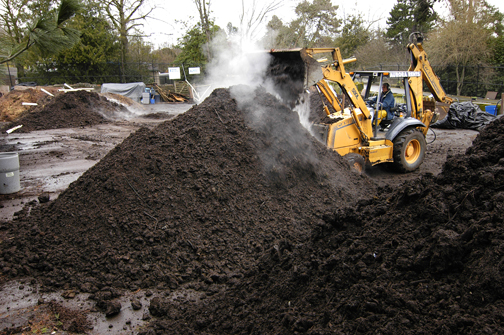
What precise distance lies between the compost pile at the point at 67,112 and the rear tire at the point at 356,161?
1172 cm

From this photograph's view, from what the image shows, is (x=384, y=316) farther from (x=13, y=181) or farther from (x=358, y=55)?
(x=358, y=55)

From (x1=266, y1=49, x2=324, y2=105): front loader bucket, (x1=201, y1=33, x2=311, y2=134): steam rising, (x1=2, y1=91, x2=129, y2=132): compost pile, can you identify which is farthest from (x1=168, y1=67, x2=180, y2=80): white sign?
(x1=266, y1=49, x2=324, y2=105): front loader bucket

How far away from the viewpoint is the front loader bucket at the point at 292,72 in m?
6.29

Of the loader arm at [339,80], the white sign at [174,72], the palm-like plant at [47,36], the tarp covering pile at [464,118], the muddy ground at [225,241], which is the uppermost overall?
the white sign at [174,72]

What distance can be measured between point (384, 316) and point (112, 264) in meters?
3.00

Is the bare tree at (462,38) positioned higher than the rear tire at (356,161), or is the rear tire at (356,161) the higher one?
the bare tree at (462,38)

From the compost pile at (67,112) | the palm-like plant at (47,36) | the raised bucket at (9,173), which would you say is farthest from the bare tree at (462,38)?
the raised bucket at (9,173)

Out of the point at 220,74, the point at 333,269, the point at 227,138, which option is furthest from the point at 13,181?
the point at 333,269

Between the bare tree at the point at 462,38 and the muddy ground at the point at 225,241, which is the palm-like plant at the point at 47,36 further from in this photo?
the bare tree at the point at 462,38

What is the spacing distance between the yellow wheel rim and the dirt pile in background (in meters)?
15.4

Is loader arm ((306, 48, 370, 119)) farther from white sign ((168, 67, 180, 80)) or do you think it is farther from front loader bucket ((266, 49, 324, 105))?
white sign ((168, 67, 180, 80))

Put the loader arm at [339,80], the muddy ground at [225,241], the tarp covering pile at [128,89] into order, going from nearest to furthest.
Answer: the muddy ground at [225,241]
the loader arm at [339,80]
the tarp covering pile at [128,89]

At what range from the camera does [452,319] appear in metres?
1.98

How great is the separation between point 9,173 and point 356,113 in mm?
6848
